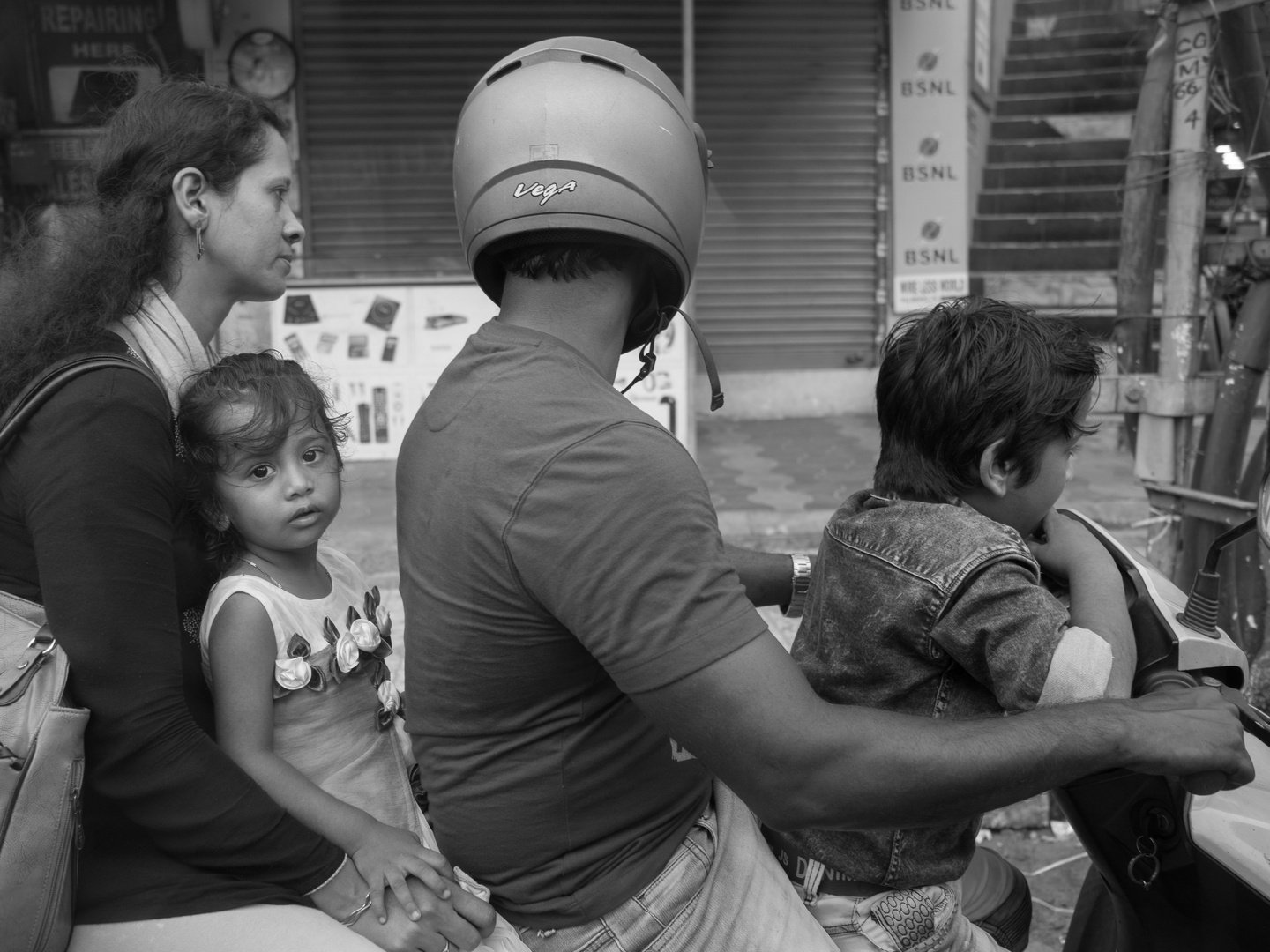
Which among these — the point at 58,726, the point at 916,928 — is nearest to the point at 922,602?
the point at 916,928

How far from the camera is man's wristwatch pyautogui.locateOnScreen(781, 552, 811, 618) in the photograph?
2225mm

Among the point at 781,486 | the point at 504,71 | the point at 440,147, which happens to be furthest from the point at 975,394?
the point at 440,147

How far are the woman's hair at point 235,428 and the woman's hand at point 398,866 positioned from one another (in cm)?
53

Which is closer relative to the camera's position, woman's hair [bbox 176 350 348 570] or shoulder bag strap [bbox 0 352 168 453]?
shoulder bag strap [bbox 0 352 168 453]

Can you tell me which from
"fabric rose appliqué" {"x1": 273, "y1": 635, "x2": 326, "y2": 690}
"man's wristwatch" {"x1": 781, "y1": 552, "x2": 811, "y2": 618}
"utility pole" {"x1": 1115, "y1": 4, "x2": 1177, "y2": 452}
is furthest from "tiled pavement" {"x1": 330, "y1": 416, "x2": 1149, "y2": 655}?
"fabric rose appliqué" {"x1": 273, "y1": 635, "x2": 326, "y2": 690}

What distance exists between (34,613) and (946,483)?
1299mm

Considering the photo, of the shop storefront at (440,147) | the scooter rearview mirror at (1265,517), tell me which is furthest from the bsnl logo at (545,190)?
the shop storefront at (440,147)

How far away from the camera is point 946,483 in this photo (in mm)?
1756

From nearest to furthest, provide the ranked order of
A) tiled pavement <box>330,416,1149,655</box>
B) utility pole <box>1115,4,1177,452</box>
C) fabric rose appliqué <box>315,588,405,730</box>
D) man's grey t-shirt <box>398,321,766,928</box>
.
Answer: man's grey t-shirt <box>398,321,766,928</box>
fabric rose appliqué <box>315,588,405,730</box>
utility pole <box>1115,4,1177,452</box>
tiled pavement <box>330,416,1149,655</box>

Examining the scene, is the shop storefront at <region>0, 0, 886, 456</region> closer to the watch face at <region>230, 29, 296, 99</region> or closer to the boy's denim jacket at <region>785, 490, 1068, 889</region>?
the watch face at <region>230, 29, 296, 99</region>

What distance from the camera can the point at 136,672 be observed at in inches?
61.2

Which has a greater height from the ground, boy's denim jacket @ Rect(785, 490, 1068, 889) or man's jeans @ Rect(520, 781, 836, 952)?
boy's denim jacket @ Rect(785, 490, 1068, 889)

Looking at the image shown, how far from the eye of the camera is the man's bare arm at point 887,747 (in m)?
1.33

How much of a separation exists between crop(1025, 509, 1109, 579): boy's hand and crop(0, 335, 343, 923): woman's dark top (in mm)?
1134
